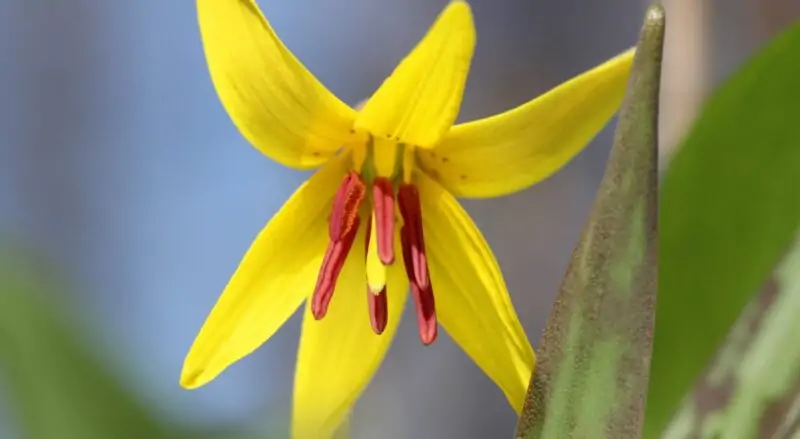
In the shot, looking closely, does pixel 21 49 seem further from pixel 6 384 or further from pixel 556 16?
pixel 6 384

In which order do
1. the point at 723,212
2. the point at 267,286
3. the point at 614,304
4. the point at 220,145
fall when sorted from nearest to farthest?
the point at 614,304, the point at 267,286, the point at 723,212, the point at 220,145

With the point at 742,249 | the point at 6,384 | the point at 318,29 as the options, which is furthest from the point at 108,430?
the point at 318,29

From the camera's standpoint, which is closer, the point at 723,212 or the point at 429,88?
the point at 429,88

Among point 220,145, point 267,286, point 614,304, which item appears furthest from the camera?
point 220,145

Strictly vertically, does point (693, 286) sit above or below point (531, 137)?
below

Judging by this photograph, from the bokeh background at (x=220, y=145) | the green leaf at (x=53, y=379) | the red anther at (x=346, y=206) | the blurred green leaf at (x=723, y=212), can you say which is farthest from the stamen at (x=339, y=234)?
the bokeh background at (x=220, y=145)

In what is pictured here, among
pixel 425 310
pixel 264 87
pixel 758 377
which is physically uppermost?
pixel 264 87

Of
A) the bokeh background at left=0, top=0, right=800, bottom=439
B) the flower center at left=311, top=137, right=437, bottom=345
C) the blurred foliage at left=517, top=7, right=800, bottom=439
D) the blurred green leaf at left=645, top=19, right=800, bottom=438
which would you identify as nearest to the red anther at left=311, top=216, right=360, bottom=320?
the flower center at left=311, top=137, right=437, bottom=345

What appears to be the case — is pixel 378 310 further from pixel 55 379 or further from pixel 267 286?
pixel 55 379

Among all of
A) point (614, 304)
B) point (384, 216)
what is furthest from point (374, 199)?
point (614, 304)
